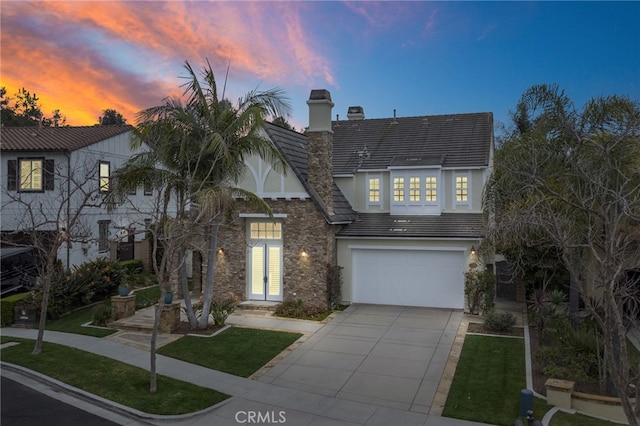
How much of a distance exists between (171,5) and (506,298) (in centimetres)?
1790

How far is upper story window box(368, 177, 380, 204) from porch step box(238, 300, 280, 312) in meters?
6.45

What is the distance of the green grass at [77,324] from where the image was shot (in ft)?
50.5

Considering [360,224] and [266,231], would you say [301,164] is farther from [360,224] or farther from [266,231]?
[360,224]

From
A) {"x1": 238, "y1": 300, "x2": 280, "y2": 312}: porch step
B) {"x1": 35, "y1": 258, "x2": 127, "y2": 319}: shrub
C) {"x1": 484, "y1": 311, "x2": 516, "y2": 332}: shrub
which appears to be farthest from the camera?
{"x1": 238, "y1": 300, "x2": 280, "y2": 312}: porch step

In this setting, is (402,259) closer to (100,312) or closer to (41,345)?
(100,312)

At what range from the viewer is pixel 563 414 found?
9.19m

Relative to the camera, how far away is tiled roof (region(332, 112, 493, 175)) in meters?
20.1

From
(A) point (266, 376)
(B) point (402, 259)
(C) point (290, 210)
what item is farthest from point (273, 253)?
(A) point (266, 376)

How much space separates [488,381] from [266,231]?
34.9 ft

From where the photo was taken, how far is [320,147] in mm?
18250

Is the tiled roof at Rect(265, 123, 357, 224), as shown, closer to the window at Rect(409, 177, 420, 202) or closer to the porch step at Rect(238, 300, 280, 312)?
the window at Rect(409, 177, 420, 202)

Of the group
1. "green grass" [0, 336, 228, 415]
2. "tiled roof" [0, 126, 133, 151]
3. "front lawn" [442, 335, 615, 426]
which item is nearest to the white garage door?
"front lawn" [442, 335, 615, 426]

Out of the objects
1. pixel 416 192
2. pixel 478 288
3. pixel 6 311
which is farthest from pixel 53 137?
pixel 478 288

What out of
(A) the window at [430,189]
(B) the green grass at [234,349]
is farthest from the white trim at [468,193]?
(B) the green grass at [234,349]
